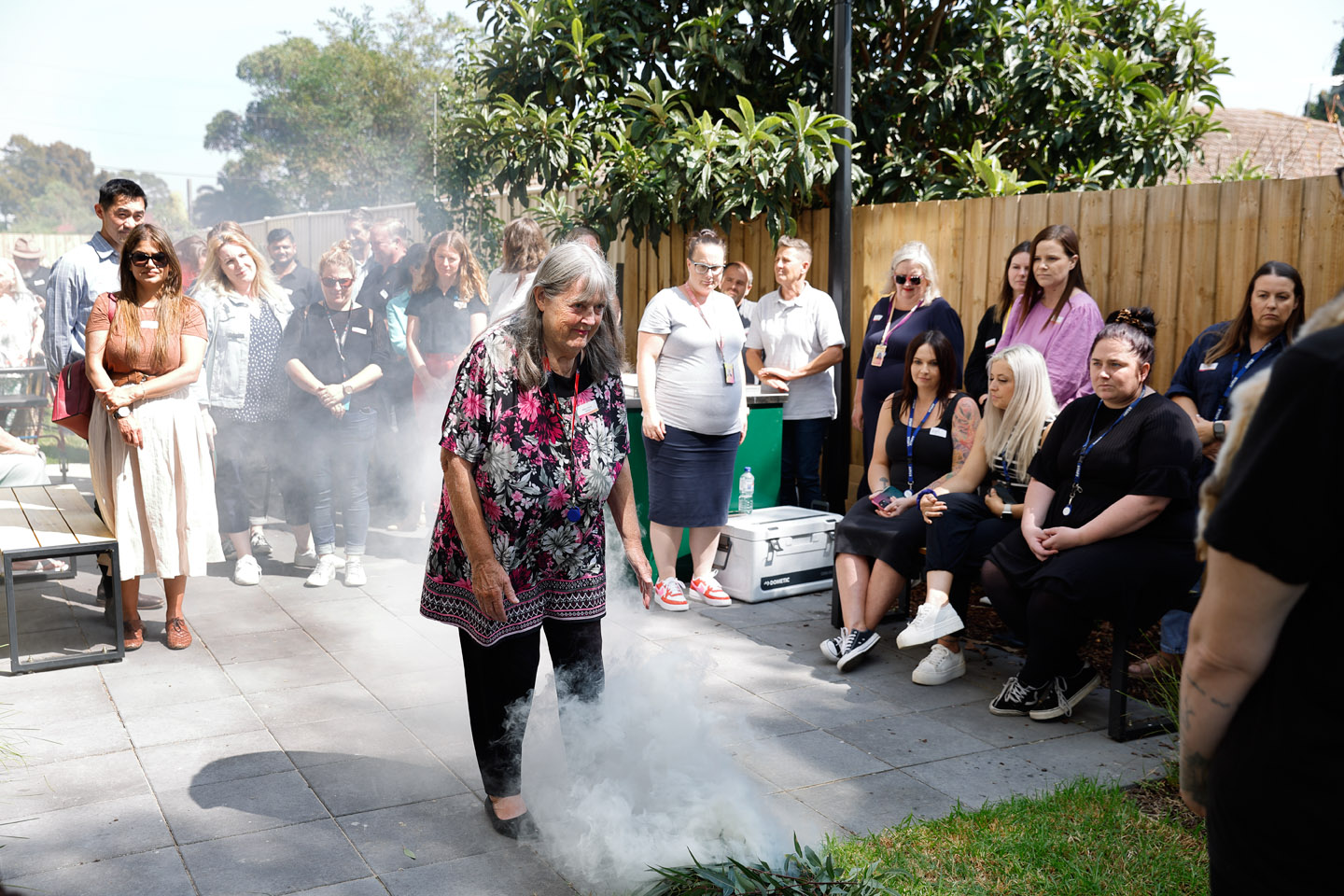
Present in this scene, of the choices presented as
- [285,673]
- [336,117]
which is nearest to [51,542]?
[285,673]

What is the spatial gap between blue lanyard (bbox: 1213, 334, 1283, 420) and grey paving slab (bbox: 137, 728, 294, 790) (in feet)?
13.8

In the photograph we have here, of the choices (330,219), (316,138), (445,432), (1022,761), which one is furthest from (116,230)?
A: (316,138)

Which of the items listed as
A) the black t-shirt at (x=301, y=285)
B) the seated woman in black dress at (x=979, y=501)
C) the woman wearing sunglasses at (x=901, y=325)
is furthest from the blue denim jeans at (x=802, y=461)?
the black t-shirt at (x=301, y=285)

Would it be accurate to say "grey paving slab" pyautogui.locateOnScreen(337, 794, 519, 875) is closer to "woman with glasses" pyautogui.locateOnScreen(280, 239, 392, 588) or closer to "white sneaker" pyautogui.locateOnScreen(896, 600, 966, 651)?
"white sneaker" pyautogui.locateOnScreen(896, 600, 966, 651)

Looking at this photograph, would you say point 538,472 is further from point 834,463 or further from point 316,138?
point 316,138

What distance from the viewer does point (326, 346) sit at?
→ 6457mm

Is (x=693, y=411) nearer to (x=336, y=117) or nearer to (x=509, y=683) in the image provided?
(x=509, y=683)

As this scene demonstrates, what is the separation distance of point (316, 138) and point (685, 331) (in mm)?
40353

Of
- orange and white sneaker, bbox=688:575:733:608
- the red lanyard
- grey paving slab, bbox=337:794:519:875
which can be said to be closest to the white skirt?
grey paving slab, bbox=337:794:519:875

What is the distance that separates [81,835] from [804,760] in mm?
2368

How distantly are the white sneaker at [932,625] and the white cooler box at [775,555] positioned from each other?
126cm

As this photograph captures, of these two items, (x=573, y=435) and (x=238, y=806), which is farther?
(x=238, y=806)

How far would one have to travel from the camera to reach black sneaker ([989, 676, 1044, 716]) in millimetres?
4352

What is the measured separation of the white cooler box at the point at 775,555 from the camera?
6051mm
